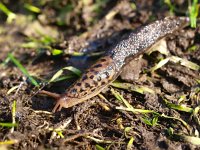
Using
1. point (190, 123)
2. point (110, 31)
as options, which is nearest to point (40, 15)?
point (110, 31)

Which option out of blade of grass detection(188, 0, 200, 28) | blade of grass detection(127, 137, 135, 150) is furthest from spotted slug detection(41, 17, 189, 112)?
blade of grass detection(127, 137, 135, 150)

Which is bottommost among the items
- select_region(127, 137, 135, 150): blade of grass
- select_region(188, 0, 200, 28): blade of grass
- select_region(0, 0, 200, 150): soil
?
select_region(127, 137, 135, 150): blade of grass

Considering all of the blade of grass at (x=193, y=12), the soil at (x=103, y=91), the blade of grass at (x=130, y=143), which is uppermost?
the blade of grass at (x=193, y=12)

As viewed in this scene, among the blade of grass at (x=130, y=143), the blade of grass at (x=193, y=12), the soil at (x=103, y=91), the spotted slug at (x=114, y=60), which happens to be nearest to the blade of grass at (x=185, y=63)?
the soil at (x=103, y=91)

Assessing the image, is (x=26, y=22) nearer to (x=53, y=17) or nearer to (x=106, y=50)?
(x=53, y=17)

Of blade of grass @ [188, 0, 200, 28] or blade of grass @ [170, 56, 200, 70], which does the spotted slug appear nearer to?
blade of grass @ [188, 0, 200, 28]

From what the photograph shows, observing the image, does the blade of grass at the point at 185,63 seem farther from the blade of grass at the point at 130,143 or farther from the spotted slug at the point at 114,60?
the blade of grass at the point at 130,143
